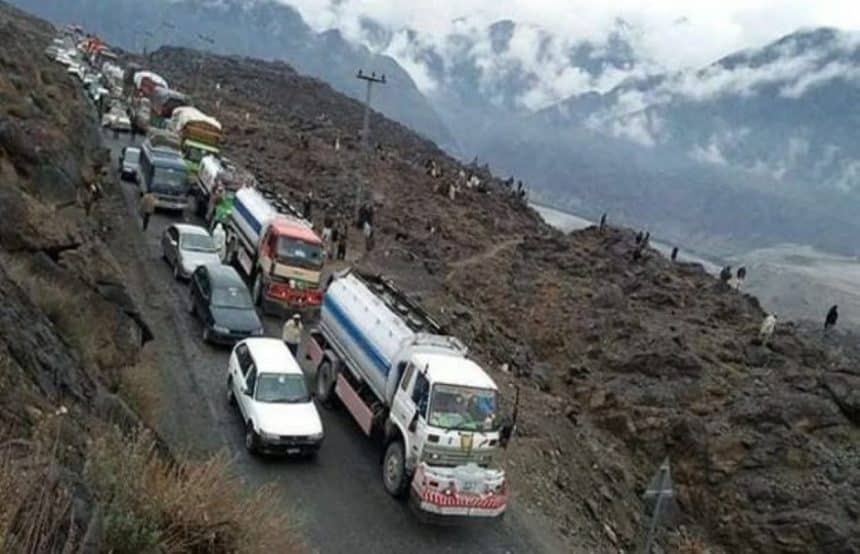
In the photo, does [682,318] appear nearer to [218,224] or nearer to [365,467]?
[218,224]

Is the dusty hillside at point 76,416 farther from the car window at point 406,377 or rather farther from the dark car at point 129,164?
the dark car at point 129,164

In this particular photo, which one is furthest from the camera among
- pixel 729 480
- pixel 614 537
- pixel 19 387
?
pixel 729 480

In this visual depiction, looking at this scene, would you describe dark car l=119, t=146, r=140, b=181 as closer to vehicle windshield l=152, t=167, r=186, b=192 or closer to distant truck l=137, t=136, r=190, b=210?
distant truck l=137, t=136, r=190, b=210

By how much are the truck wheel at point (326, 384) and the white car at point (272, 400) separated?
5.13ft

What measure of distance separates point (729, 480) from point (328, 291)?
18.0m

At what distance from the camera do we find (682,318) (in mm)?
46906

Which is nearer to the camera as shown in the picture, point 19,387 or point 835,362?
point 19,387

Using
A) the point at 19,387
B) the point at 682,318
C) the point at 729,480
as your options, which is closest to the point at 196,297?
the point at 19,387

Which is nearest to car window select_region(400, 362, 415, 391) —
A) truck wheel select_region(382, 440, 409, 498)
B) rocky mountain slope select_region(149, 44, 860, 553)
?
truck wheel select_region(382, 440, 409, 498)

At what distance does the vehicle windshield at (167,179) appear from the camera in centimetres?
3603

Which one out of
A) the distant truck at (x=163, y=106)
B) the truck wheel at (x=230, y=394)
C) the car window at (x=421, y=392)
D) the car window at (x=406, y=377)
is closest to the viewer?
the car window at (x=421, y=392)

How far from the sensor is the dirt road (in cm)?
1580

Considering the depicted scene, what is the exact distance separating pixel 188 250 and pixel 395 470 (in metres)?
14.7

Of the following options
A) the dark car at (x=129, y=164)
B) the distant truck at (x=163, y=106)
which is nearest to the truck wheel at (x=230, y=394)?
the dark car at (x=129, y=164)
